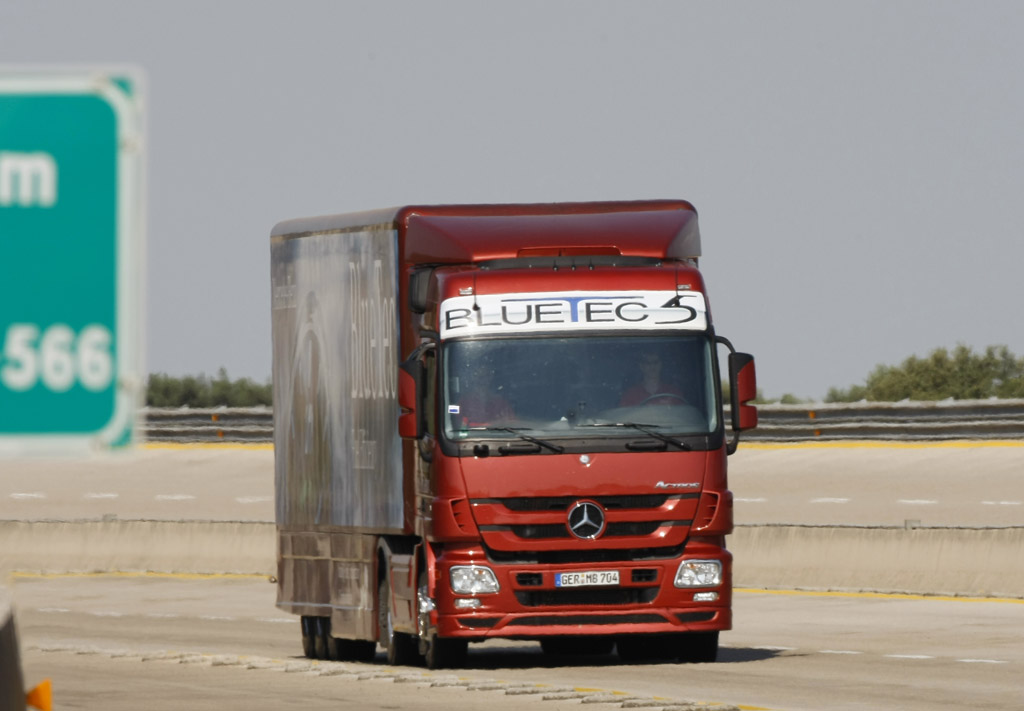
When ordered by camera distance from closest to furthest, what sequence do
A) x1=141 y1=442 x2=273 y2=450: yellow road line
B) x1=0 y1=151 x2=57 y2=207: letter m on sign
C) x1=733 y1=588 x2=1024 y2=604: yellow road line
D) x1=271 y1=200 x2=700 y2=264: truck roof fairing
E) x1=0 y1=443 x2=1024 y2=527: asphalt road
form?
x1=0 y1=151 x2=57 y2=207: letter m on sign
x1=271 y1=200 x2=700 y2=264: truck roof fairing
x1=733 y1=588 x2=1024 y2=604: yellow road line
x1=0 y1=443 x2=1024 y2=527: asphalt road
x1=141 y1=442 x2=273 y2=450: yellow road line

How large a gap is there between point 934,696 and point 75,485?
168ft

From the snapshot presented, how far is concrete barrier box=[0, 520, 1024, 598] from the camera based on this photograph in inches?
1043

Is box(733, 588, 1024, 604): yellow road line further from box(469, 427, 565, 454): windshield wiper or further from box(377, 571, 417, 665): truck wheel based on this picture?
box(469, 427, 565, 454): windshield wiper

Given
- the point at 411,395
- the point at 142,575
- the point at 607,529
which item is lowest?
the point at 142,575

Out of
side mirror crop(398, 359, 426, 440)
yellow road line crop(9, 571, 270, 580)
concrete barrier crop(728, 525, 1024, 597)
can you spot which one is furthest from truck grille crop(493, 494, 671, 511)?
yellow road line crop(9, 571, 270, 580)

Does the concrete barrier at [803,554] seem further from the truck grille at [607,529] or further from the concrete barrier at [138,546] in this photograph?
the truck grille at [607,529]

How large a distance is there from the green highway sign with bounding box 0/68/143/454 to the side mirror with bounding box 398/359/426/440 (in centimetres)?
1370

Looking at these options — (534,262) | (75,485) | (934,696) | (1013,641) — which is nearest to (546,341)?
(534,262)

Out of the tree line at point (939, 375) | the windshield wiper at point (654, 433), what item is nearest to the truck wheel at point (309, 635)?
the windshield wiper at point (654, 433)

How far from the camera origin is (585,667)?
60.3 ft

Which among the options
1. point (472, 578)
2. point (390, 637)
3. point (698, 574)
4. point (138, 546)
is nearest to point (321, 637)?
point (390, 637)

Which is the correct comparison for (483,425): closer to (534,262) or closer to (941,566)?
(534,262)

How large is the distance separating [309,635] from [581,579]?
439cm

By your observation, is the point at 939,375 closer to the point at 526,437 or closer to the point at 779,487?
the point at 779,487
